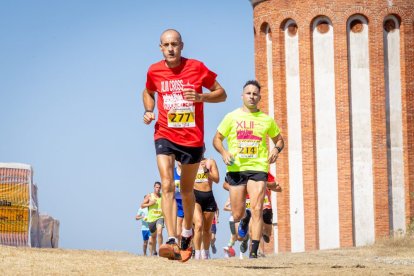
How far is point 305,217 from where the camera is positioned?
4291 centimetres

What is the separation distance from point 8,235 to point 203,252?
8.47 meters

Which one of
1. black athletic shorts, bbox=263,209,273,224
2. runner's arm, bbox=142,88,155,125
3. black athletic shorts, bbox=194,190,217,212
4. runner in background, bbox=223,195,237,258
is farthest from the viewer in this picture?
runner in background, bbox=223,195,237,258

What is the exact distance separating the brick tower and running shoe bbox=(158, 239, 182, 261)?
2946cm

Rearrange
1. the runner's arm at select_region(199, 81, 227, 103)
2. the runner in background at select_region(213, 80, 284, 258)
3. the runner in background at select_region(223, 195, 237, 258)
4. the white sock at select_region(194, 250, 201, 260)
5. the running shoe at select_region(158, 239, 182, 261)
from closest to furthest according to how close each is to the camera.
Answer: the running shoe at select_region(158, 239, 182, 261)
the runner's arm at select_region(199, 81, 227, 103)
the runner in background at select_region(213, 80, 284, 258)
the white sock at select_region(194, 250, 201, 260)
the runner in background at select_region(223, 195, 237, 258)

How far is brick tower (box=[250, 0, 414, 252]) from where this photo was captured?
139 feet

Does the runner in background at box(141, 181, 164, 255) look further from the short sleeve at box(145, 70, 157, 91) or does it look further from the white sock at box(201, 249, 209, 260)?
the short sleeve at box(145, 70, 157, 91)

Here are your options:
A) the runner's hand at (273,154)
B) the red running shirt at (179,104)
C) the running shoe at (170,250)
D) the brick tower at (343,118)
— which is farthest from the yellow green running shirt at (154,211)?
the running shoe at (170,250)

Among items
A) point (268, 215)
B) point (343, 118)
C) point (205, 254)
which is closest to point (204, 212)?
point (205, 254)

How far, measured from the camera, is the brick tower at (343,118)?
42500 mm

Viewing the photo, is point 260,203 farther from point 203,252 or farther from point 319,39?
point 319,39

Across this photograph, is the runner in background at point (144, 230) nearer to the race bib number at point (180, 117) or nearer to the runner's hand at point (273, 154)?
the runner's hand at point (273, 154)

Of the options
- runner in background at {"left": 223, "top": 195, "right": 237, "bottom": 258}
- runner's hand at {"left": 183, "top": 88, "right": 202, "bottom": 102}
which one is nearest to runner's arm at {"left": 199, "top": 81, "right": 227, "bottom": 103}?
runner's hand at {"left": 183, "top": 88, "right": 202, "bottom": 102}

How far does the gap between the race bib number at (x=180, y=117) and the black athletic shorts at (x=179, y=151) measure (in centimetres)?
22

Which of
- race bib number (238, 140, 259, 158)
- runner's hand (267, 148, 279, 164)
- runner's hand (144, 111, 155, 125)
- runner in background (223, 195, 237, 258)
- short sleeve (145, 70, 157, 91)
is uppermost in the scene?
short sleeve (145, 70, 157, 91)
